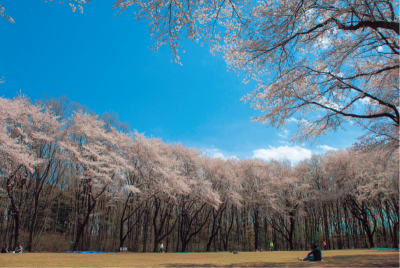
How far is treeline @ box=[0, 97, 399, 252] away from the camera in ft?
67.5

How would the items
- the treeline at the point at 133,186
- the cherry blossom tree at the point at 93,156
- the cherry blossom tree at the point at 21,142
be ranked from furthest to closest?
1. the treeline at the point at 133,186
2. the cherry blossom tree at the point at 93,156
3. the cherry blossom tree at the point at 21,142

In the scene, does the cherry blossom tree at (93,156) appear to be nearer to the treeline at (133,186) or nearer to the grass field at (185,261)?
the treeline at (133,186)

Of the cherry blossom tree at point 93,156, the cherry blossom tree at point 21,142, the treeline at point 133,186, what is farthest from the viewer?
the treeline at point 133,186

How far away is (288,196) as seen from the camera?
35281mm

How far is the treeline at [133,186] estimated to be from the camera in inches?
810

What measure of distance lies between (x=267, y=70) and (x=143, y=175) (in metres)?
19.1

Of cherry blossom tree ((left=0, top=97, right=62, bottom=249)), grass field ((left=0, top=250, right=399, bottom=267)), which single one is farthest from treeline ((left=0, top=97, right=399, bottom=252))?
grass field ((left=0, top=250, right=399, bottom=267))

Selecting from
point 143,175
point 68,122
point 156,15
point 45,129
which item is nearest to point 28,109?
point 45,129

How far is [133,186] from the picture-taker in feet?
70.6

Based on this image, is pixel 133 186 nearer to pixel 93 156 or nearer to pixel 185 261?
pixel 93 156

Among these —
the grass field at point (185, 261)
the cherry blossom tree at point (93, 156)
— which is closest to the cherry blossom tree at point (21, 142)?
the cherry blossom tree at point (93, 156)

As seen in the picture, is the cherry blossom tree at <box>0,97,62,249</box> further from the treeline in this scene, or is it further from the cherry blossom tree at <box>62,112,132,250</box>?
the cherry blossom tree at <box>62,112,132,250</box>

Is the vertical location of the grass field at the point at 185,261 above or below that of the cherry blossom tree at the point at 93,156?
below

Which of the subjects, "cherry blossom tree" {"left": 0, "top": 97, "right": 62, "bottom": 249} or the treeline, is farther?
the treeline
